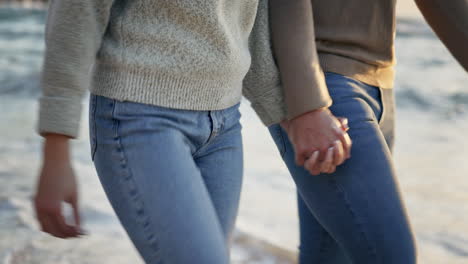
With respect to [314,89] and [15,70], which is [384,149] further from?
Answer: [15,70]

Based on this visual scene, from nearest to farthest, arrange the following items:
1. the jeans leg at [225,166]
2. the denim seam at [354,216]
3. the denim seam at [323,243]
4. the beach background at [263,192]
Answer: the jeans leg at [225,166]
the denim seam at [354,216]
the denim seam at [323,243]
the beach background at [263,192]

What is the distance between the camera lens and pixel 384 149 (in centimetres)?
155

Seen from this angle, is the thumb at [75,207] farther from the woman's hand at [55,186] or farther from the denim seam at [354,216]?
the denim seam at [354,216]

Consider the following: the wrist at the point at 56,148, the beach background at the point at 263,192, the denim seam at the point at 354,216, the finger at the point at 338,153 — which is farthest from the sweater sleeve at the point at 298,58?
the beach background at the point at 263,192

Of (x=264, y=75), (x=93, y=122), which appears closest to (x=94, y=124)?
(x=93, y=122)

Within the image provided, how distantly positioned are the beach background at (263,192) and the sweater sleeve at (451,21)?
262 mm

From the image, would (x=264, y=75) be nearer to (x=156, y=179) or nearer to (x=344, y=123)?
(x=344, y=123)

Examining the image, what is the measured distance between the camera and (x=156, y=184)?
1.24 meters

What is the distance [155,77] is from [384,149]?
615 mm

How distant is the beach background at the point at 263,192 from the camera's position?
129 inches

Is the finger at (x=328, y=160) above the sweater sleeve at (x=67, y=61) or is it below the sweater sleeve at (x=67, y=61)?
below

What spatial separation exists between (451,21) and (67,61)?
1132 millimetres

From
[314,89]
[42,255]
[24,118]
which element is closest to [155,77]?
[314,89]

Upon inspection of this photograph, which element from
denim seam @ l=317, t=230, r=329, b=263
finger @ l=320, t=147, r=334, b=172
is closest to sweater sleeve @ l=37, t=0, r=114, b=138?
finger @ l=320, t=147, r=334, b=172
